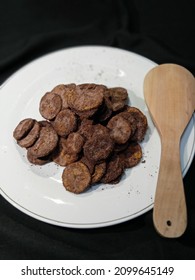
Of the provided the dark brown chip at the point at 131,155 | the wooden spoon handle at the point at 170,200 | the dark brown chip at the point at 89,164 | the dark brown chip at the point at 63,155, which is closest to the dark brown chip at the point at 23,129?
the dark brown chip at the point at 63,155

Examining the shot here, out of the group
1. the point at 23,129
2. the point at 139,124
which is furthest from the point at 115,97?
the point at 23,129

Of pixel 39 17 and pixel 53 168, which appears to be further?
pixel 39 17

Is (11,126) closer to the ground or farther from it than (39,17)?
closer to the ground

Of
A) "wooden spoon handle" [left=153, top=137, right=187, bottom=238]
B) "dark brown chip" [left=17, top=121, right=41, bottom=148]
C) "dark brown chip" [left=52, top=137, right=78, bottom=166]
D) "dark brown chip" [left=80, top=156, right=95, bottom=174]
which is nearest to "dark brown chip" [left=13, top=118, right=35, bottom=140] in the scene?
"dark brown chip" [left=17, top=121, right=41, bottom=148]

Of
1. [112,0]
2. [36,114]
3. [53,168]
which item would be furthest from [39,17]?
[53,168]

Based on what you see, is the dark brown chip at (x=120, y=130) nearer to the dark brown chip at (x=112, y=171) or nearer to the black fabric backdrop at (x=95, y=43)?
the dark brown chip at (x=112, y=171)
